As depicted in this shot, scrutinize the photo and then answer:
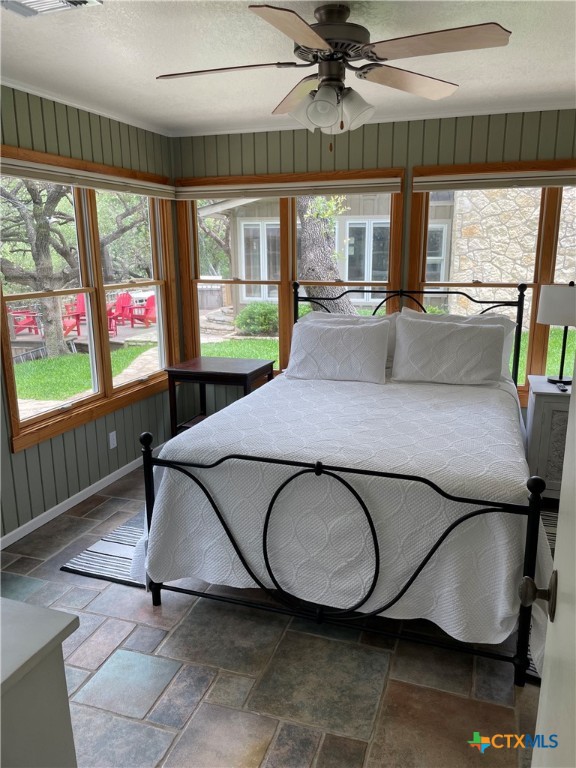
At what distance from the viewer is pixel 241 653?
2.23 meters

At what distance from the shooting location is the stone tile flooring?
1793 millimetres

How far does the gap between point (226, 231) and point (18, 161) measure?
1806mm

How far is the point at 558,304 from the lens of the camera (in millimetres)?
3338

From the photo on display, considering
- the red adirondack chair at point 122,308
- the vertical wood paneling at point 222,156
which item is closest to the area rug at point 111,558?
the red adirondack chair at point 122,308

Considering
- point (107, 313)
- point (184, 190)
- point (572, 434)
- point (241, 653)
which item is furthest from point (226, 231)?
point (572, 434)

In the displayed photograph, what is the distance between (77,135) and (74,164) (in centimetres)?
20

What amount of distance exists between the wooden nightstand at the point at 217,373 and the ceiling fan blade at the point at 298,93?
6.01 feet

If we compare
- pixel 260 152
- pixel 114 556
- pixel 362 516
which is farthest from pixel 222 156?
pixel 362 516

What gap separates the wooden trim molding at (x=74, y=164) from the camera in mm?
2910

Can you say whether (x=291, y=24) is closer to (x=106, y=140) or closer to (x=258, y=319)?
(x=106, y=140)

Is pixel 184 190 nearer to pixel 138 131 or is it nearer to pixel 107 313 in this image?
pixel 138 131

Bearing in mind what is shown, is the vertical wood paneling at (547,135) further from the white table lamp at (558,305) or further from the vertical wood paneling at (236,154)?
the vertical wood paneling at (236,154)

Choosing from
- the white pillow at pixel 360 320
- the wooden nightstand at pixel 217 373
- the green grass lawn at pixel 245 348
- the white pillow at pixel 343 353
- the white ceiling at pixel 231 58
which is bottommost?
the wooden nightstand at pixel 217 373

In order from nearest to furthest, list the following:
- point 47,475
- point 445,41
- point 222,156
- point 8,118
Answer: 1. point 445,41
2. point 8,118
3. point 47,475
4. point 222,156
